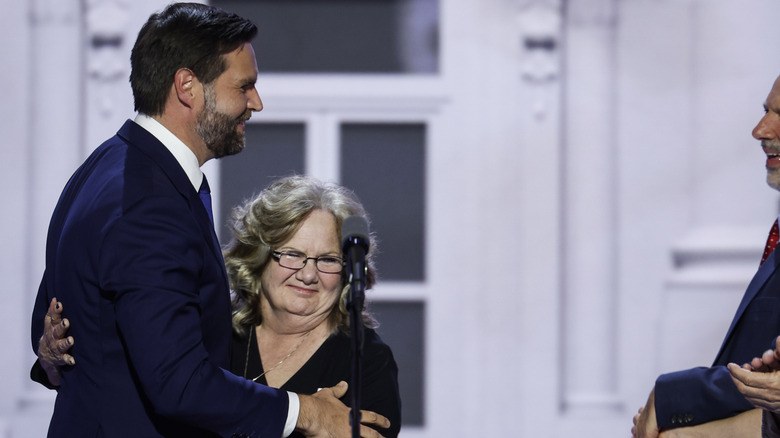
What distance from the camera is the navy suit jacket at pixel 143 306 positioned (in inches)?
68.3

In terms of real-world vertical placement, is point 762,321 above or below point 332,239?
below

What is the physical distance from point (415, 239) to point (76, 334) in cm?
223

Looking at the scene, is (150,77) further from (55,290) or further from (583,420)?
(583,420)

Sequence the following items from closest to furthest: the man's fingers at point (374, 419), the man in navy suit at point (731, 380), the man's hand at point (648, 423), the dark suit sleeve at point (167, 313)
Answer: the dark suit sleeve at point (167, 313) → the man's fingers at point (374, 419) → the man in navy suit at point (731, 380) → the man's hand at point (648, 423)

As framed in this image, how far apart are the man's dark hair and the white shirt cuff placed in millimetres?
659

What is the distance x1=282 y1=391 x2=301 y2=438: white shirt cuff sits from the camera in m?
1.92

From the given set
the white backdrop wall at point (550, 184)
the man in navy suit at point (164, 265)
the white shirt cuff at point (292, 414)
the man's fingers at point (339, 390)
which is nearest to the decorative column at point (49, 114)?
the white backdrop wall at point (550, 184)

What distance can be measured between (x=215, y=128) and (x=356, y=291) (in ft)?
1.54

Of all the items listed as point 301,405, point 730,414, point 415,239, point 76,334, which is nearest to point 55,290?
point 76,334

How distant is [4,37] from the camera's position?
3.89 metres

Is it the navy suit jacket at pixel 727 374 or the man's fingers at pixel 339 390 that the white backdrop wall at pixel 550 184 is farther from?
the man's fingers at pixel 339 390

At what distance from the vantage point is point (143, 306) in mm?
1716

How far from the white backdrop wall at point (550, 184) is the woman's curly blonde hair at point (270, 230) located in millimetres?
1343

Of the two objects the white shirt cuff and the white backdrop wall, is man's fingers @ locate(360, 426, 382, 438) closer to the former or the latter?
the white shirt cuff
